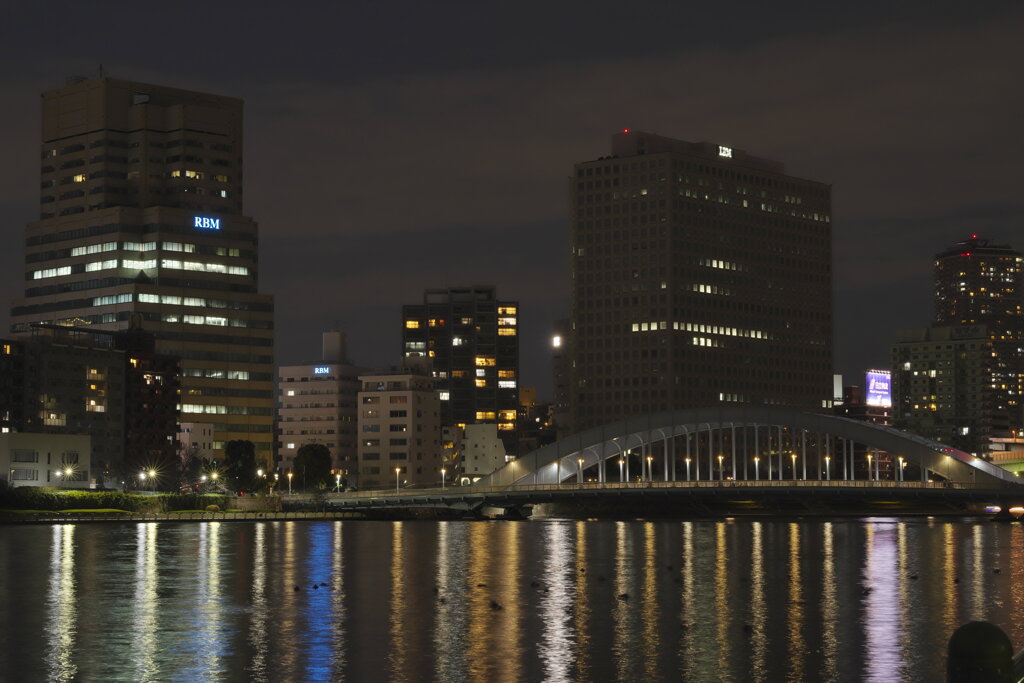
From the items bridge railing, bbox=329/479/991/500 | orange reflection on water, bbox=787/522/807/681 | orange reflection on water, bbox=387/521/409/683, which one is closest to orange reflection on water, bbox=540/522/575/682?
orange reflection on water, bbox=387/521/409/683

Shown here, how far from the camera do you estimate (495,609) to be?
54.2 metres

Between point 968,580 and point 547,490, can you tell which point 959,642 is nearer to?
point 968,580

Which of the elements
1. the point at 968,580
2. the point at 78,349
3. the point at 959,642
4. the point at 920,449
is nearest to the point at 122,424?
the point at 78,349

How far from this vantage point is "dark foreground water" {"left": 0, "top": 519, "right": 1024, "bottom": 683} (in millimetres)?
39375

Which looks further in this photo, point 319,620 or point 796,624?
point 319,620

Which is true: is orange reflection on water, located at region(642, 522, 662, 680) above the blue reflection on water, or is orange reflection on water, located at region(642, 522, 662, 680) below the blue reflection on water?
below

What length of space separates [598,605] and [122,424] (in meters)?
145

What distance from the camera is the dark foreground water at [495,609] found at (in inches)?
1550

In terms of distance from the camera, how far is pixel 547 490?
155 m

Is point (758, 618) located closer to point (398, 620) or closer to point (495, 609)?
point (495, 609)

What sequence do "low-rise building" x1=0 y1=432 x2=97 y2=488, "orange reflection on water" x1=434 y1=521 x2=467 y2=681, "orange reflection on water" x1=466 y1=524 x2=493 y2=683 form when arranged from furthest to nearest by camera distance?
"low-rise building" x1=0 y1=432 x2=97 y2=488 → "orange reflection on water" x1=434 y1=521 x2=467 y2=681 → "orange reflection on water" x1=466 y1=524 x2=493 y2=683

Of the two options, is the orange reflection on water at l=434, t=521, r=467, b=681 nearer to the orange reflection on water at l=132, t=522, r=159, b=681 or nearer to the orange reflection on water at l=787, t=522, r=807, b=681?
the orange reflection on water at l=132, t=522, r=159, b=681

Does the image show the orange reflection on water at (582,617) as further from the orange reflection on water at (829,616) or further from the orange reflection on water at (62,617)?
the orange reflection on water at (62,617)

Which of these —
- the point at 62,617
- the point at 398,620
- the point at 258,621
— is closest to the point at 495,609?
the point at 398,620
